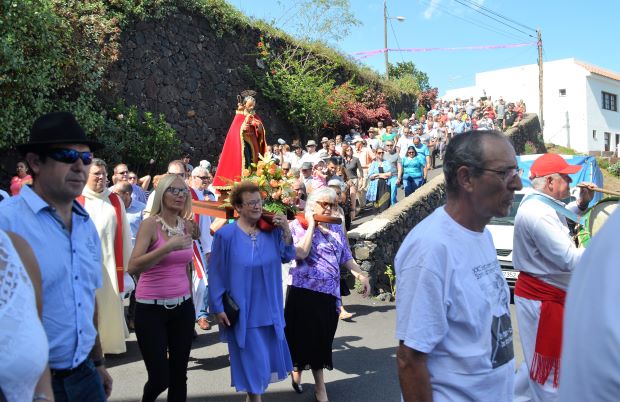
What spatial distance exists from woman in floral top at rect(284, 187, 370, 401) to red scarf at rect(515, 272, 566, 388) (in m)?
1.89

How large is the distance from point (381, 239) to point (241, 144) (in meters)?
3.58

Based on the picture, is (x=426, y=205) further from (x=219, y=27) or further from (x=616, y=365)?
(x=616, y=365)

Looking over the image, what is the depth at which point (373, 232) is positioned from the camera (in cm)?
1033

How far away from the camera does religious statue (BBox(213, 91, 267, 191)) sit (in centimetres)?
805

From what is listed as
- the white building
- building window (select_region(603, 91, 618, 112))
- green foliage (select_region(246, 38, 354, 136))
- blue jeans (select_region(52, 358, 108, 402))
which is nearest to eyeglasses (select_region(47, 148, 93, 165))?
blue jeans (select_region(52, 358, 108, 402))

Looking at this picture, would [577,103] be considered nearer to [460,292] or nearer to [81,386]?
[460,292]

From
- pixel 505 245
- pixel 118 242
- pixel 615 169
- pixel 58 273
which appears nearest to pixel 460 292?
pixel 58 273

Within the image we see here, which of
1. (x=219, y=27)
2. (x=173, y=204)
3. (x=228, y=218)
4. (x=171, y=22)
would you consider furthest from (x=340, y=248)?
(x=219, y=27)

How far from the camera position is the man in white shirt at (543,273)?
13.2ft

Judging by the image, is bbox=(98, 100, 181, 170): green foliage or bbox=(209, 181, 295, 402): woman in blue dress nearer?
bbox=(209, 181, 295, 402): woman in blue dress

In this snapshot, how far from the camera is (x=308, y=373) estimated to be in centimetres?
641

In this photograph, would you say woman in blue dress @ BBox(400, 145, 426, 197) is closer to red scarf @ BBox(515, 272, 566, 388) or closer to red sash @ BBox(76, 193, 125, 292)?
red sash @ BBox(76, 193, 125, 292)

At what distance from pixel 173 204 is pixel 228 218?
1358mm

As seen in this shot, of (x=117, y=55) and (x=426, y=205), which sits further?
(x=117, y=55)
